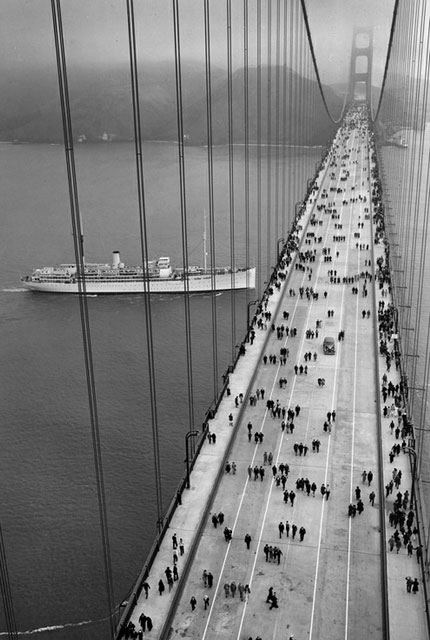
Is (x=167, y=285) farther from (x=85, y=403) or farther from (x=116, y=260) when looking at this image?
(x=85, y=403)

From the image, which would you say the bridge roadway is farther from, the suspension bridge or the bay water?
the bay water

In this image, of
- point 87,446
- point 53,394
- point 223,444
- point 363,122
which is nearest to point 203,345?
point 53,394

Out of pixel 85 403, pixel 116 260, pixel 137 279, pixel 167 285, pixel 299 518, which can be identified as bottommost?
pixel 85 403

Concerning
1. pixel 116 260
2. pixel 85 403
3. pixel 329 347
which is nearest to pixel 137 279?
pixel 116 260

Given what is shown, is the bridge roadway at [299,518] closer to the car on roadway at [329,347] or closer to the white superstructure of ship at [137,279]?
the car on roadway at [329,347]

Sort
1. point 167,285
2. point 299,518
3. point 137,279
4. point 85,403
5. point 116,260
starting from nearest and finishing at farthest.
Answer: point 299,518 < point 85,403 < point 137,279 < point 167,285 < point 116,260

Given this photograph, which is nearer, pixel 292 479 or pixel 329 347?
pixel 292 479

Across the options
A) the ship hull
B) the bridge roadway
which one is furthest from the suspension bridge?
the ship hull

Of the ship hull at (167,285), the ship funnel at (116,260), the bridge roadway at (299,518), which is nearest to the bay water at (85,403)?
the ship hull at (167,285)

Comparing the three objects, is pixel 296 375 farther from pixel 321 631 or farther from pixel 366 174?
pixel 366 174

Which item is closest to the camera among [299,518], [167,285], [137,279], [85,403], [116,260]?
[299,518]
